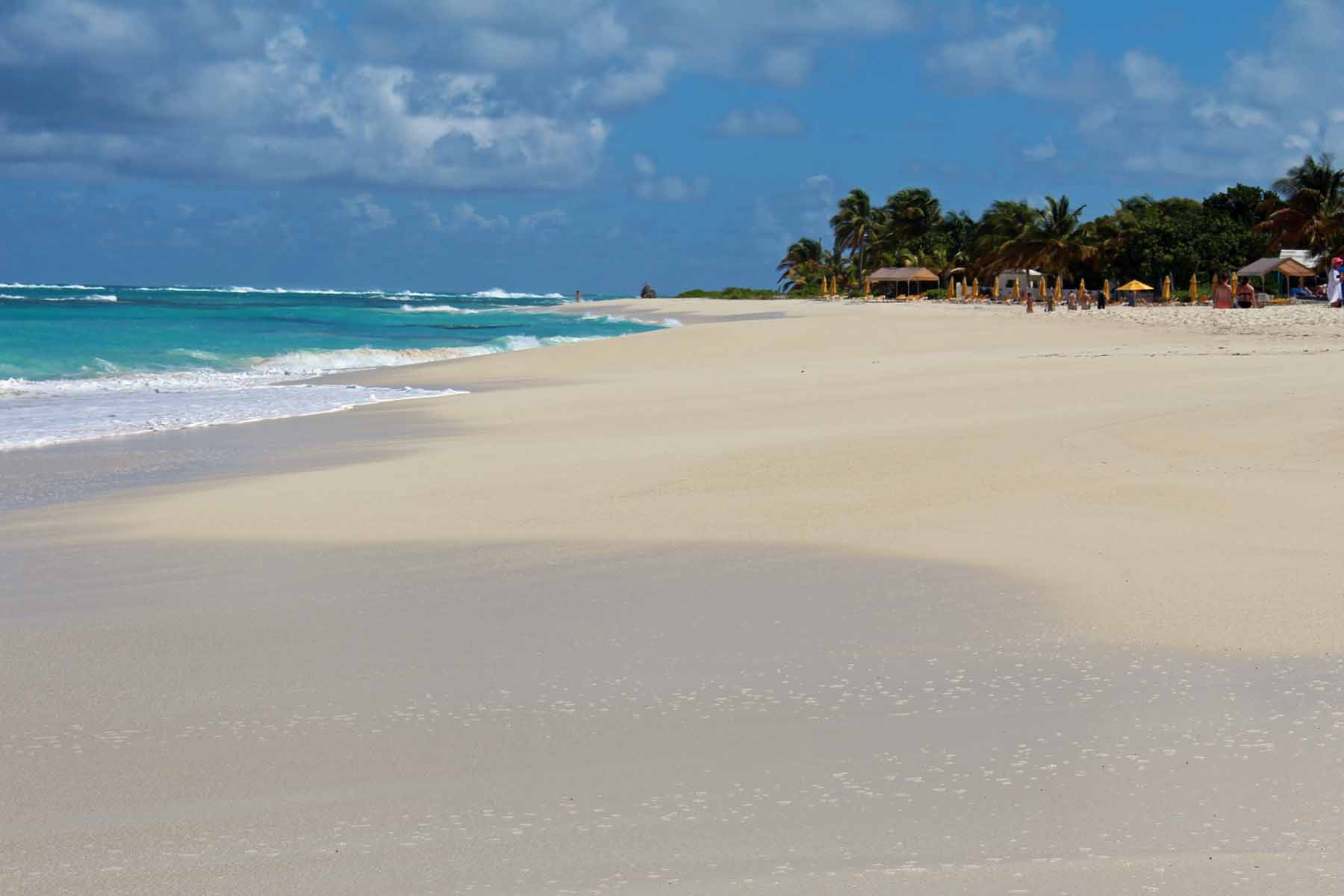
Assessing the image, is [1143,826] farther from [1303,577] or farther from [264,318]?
[264,318]

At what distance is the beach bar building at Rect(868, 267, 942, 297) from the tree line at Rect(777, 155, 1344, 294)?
178 cm

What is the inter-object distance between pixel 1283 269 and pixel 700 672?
50.4 m

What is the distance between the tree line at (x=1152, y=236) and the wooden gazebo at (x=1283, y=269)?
161cm

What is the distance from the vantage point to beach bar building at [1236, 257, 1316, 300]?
48469mm

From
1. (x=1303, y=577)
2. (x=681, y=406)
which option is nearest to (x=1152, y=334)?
(x=681, y=406)

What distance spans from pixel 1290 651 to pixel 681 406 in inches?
391

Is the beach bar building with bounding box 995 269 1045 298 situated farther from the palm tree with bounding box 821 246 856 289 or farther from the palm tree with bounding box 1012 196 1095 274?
the palm tree with bounding box 821 246 856 289

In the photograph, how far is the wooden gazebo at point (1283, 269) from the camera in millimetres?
48438

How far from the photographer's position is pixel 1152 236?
60.2 m

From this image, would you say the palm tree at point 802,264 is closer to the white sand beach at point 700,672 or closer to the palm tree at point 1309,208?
the palm tree at point 1309,208

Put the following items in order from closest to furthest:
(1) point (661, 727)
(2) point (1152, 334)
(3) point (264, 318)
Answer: (1) point (661, 727), (2) point (1152, 334), (3) point (264, 318)

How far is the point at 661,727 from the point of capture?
3879 mm

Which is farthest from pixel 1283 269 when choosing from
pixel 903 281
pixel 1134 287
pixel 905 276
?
pixel 903 281

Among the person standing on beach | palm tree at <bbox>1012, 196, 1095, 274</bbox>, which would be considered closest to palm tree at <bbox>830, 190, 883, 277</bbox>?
palm tree at <bbox>1012, 196, 1095, 274</bbox>
